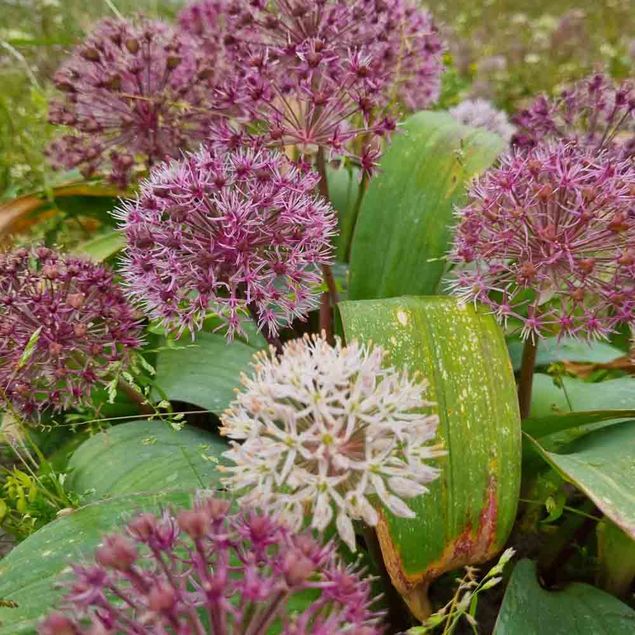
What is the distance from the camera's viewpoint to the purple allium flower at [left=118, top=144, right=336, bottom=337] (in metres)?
1.67

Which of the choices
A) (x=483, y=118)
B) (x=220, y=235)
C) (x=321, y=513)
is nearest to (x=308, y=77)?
(x=220, y=235)

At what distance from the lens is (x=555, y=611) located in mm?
1606

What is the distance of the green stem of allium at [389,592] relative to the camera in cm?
163

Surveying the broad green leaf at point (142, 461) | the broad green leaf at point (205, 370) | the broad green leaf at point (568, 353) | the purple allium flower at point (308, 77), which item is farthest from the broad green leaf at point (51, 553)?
the broad green leaf at point (568, 353)

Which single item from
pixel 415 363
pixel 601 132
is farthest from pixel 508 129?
pixel 415 363

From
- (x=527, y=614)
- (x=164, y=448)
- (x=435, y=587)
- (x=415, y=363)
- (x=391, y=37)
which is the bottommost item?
(x=435, y=587)

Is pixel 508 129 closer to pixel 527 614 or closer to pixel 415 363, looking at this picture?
pixel 415 363

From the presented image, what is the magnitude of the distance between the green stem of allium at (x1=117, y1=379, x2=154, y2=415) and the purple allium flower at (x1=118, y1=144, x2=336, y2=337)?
0.24 metres

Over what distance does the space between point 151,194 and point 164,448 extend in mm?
620

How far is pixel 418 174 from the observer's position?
2320 mm

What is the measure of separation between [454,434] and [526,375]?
490 millimetres

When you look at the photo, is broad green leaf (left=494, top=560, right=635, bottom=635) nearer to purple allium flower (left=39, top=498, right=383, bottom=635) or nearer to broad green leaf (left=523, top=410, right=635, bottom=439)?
broad green leaf (left=523, top=410, right=635, bottom=439)

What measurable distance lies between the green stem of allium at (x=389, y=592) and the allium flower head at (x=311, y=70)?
3.02 feet

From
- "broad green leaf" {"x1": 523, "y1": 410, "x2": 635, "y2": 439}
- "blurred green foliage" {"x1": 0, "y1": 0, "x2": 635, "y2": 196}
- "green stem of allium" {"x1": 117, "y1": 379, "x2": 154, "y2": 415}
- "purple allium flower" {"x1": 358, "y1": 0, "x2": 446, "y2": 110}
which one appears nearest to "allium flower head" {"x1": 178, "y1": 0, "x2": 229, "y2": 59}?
"blurred green foliage" {"x1": 0, "y1": 0, "x2": 635, "y2": 196}
